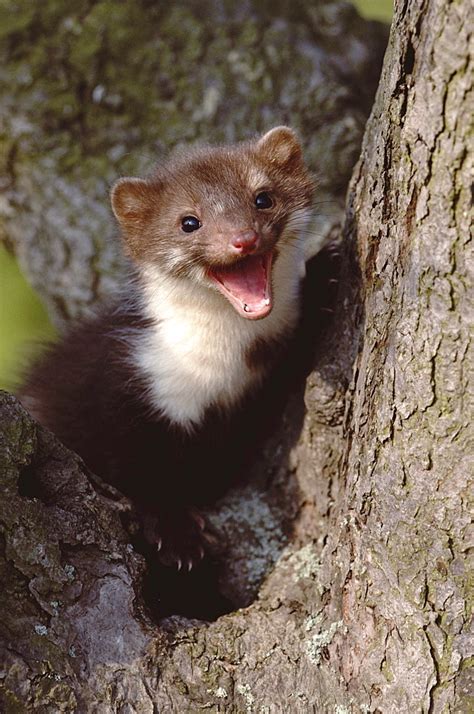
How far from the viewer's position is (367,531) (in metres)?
2.86

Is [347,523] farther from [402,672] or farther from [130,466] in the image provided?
[130,466]

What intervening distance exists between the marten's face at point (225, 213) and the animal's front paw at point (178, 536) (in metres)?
0.98

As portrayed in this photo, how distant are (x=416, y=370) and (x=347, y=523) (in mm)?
668

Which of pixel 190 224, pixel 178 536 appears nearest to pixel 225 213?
pixel 190 224

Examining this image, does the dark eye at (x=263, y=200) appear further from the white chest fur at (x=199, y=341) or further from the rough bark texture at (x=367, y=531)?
the rough bark texture at (x=367, y=531)

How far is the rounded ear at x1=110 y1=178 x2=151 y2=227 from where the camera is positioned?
396cm

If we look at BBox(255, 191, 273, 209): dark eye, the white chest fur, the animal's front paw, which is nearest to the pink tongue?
the white chest fur

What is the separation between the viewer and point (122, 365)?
13.3 ft

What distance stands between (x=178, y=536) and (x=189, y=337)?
2.88 ft

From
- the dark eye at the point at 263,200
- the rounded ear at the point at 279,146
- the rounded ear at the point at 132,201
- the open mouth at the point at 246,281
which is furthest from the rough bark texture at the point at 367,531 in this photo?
the rounded ear at the point at 132,201

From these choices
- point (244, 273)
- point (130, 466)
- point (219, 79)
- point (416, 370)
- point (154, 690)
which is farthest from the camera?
point (219, 79)

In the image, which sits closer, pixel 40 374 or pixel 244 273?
pixel 244 273

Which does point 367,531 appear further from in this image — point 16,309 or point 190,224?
point 16,309

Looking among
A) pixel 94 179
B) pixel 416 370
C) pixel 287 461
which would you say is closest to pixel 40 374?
pixel 94 179
